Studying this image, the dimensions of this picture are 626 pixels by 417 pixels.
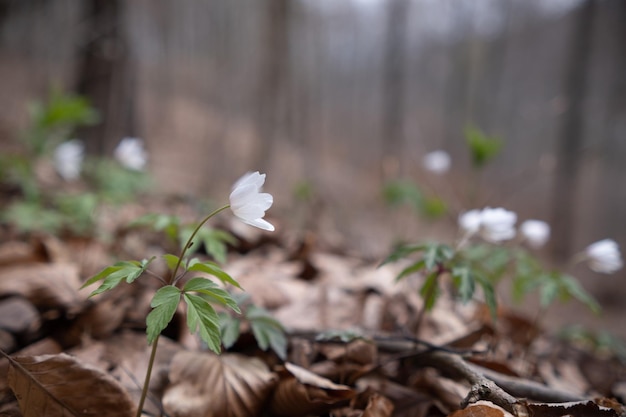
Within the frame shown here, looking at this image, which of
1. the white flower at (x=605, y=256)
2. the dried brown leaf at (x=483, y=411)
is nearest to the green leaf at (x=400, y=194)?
the white flower at (x=605, y=256)

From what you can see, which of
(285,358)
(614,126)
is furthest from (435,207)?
(614,126)

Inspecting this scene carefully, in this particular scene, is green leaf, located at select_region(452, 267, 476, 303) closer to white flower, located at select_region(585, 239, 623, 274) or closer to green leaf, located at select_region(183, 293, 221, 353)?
green leaf, located at select_region(183, 293, 221, 353)

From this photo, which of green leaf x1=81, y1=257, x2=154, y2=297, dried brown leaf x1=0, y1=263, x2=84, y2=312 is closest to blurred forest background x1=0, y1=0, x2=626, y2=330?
green leaf x1=81, y1=257, x2=154, y2=297

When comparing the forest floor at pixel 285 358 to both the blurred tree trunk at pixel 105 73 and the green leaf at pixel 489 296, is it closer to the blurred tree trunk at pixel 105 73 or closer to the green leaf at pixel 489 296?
the green leaf at pixel 489 296

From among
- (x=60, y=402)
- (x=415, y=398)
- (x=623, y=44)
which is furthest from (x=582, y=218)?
(x=60, y=402)

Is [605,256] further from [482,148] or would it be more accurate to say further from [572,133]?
[572,133]

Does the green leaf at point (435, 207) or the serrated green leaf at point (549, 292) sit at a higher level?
the serrated green leaf at point (549, 292)
